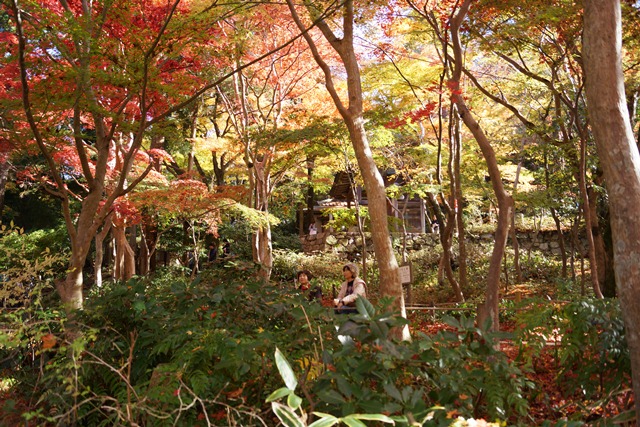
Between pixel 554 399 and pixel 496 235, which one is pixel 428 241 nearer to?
pixel 496 235

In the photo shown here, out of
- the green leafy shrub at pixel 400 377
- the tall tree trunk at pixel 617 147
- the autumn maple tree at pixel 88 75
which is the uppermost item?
the autumn maple tree at pixel 88 75

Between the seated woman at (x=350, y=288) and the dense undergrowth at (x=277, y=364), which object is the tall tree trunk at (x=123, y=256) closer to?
the seated woman at (x=350, y=288)

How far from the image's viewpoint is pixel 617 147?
9.86ft

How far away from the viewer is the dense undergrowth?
2.04 metres

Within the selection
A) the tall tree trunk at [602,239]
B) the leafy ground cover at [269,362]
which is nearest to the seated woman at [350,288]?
the leafy ground cover at [269,362]

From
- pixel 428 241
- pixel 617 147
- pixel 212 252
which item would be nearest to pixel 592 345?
pixel 617 147

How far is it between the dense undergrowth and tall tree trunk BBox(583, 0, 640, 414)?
500 mm

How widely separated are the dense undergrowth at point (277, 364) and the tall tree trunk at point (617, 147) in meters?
0.50

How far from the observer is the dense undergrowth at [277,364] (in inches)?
80.4

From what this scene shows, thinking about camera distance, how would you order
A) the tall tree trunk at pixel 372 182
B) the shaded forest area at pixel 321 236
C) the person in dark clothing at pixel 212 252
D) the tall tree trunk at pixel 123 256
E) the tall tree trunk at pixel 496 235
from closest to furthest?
the shaded forest area at pixel 321 236
the tall tree trunk at pixel 496 235
the tall tree trunk at pixel 372 182
the tall tree trunk at pixel 123 256
the person in dark clothing at pixel 212 252

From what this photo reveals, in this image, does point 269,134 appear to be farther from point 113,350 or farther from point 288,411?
point 288,411

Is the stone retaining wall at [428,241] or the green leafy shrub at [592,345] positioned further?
the stone retaining wall at [428,241]

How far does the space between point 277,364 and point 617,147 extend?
2.32 metres

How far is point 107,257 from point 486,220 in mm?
15049
